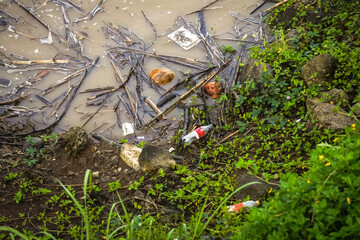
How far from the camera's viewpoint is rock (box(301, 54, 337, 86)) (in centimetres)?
371

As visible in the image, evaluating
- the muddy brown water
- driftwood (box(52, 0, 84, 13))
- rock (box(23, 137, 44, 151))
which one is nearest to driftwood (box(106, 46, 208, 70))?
the muddy brown water

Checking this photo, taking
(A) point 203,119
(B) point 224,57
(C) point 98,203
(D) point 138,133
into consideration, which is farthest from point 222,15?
(C) point 98,203

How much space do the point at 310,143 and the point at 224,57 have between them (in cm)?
202

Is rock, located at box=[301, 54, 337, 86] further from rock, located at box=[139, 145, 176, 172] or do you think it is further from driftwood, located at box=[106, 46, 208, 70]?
rock, located at box=[139, 145, 176, 172]

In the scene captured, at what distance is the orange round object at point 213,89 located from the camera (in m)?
4.34

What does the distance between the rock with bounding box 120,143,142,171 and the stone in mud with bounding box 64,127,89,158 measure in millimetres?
449

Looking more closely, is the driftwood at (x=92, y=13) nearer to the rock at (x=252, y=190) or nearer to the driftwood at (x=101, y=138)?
the driftwood at (x=101, y=138)

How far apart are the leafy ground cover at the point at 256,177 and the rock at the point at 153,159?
73 mm

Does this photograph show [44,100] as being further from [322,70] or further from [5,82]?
[322,70]

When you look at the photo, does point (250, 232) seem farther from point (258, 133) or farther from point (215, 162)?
point (258, 133)

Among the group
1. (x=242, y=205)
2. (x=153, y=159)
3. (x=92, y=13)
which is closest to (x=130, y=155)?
(x=153, y=159)

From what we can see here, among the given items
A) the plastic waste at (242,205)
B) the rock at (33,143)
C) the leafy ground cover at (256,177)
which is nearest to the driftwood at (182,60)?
the leafy ground cover at (256,177)

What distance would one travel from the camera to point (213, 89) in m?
4.35

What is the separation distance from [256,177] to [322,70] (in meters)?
1.54
